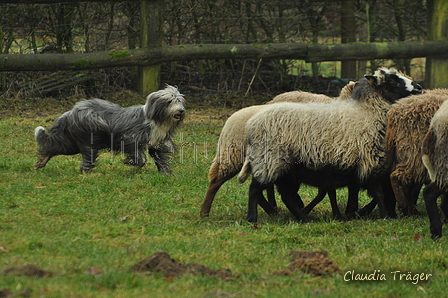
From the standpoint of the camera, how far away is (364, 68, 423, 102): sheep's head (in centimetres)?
774

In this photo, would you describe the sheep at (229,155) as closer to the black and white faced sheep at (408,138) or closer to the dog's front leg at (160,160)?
the black and white faced sheep at (408,138)

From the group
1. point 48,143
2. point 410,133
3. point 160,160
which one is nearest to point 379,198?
point 410,133

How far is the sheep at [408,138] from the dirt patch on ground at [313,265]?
7.03 ft

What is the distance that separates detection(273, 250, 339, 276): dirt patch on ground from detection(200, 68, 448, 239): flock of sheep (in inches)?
72.5

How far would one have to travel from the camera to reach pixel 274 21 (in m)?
16.5

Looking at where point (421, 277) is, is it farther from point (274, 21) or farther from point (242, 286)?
point (274, 21)

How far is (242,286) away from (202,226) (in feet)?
6.77

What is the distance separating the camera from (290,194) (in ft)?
24.2

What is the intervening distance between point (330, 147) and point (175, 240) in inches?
85.4

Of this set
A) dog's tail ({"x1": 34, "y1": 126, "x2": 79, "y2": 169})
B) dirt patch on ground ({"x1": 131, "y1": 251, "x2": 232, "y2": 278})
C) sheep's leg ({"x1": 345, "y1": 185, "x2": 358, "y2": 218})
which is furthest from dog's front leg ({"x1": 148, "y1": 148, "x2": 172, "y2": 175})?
dirt patch on ground ({"x1": 131, "y1": 251, "x2": 232, "y2": 278})

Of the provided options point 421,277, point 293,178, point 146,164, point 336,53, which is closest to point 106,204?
point 293,178

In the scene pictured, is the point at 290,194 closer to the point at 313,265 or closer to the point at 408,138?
the point at 408,138

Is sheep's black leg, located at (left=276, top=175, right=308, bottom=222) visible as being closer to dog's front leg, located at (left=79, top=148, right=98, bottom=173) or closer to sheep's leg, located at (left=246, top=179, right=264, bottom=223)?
sheep's leg, located at (left=246, top=179, right=264, bottom=223)

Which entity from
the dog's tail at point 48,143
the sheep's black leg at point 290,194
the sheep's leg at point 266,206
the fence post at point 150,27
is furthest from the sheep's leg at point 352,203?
the fence post at point 150,27
